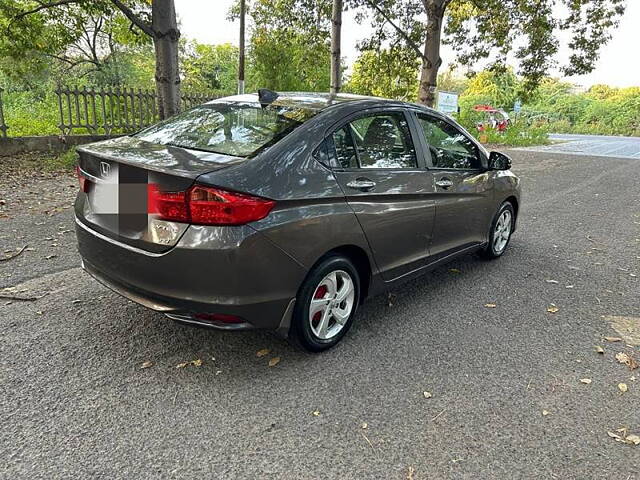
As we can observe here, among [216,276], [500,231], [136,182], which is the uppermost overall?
[136,182]

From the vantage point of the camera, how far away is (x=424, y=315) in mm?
3754

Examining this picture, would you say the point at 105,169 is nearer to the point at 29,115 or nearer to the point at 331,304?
the point at 331,304

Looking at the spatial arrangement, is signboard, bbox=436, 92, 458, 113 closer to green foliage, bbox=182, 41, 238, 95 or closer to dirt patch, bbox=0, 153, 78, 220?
dirt patch, bbox=0, 153, 78, 220

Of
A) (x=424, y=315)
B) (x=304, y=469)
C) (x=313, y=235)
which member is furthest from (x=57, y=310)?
Answer: (x=424, y=315)

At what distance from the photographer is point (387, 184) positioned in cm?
332

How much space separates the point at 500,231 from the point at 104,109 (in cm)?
932

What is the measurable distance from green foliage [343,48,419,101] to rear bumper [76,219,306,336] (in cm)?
1538

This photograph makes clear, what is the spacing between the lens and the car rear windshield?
292 cm

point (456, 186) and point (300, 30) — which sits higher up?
point (300, 30)

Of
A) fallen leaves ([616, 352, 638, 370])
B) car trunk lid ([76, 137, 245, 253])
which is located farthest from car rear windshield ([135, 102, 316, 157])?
fallen leaves ([616, 352, 638, 370])

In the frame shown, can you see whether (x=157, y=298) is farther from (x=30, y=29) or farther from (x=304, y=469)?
(x=30, y=29)

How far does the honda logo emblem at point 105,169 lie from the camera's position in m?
2.84

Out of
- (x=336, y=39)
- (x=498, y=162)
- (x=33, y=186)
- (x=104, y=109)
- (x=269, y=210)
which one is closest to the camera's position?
(x=269, y=210)

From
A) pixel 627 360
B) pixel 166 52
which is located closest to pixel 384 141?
pixel 627 360
